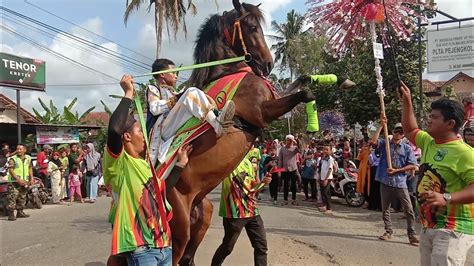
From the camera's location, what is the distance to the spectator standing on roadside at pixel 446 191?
2973 mm

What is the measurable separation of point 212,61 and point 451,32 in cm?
1155

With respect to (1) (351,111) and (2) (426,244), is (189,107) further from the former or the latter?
(1) (351,111)

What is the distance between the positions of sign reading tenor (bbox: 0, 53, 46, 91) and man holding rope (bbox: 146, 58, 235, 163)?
13407 mm

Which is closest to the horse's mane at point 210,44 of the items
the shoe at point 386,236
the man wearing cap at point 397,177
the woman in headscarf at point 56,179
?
the man wearing cap at point 397,177

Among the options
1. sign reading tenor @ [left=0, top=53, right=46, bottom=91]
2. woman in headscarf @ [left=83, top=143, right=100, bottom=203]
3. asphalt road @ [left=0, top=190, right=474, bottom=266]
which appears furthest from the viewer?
sign reading tenor @ [left=0, top=53, right=46, bottom=91]

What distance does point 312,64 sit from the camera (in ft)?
112

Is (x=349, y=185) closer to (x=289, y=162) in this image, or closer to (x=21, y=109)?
(x=289, y=162)

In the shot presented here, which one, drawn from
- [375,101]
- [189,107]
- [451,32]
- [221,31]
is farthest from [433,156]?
[375,101]

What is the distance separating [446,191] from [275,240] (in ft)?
15.1

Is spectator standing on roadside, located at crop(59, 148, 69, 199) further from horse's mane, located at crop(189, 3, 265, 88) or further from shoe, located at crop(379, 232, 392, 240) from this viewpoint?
horse's mane, located at crop(189, 3, 265, 88)

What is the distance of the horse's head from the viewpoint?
13.2 feet

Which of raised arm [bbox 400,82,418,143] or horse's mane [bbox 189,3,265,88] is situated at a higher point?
horse's mane [bbox 189,3,265,88]

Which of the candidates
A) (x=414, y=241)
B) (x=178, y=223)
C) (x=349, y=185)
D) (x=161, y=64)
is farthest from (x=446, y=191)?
(x=349, y=185)

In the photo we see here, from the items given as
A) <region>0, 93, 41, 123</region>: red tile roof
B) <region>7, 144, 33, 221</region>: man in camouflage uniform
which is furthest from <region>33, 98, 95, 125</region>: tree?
<region>7, 144, 33, 221</region>: man in camouflage uniform
